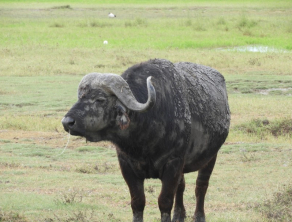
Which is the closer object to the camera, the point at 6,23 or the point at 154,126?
the point at 154,126

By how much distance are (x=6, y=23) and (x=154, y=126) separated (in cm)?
3348

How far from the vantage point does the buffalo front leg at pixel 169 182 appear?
5016mm

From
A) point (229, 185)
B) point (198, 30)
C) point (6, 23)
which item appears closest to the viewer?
point (229, 185)

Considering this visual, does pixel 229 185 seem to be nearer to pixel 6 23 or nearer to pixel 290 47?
pixel 290 47

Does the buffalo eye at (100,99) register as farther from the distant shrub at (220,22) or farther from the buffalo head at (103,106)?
the distant shrub at (220,22)

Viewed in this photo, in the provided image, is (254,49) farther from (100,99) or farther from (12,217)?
(100,99)

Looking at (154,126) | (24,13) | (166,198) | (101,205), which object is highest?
(154,126)

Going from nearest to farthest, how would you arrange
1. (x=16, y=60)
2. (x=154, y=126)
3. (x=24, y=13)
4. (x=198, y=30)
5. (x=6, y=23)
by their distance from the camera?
(x=154, y=126) → (x=16, y=60) → (x=198, y=30) → (x=6, y=23) → (x=24, y=13)

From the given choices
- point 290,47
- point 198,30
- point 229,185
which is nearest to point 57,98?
point 229,185

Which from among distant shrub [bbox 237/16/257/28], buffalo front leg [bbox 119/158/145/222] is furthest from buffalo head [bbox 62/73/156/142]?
distant shrub [bbox 237/16/257/28]

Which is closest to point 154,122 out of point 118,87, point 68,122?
point 118,87

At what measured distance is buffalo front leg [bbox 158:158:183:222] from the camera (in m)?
5.02

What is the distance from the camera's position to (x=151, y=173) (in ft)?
16.6

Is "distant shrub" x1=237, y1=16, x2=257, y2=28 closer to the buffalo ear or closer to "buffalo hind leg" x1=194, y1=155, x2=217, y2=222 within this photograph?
"buffalo hind leg" x1=194, y1=155, x2=217, y2=222
